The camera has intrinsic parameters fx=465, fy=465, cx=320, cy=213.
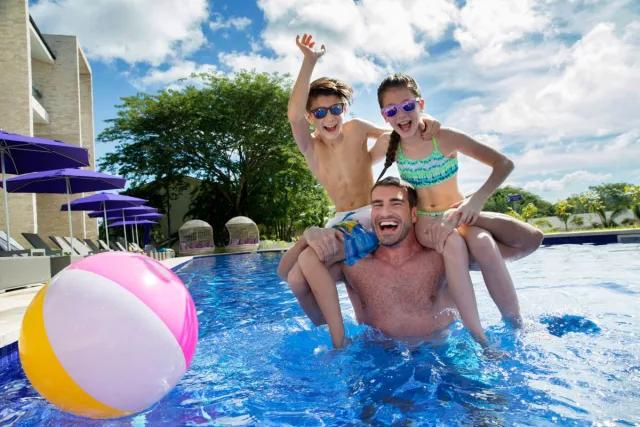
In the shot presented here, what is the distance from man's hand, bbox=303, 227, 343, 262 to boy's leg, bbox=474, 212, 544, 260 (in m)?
1.06

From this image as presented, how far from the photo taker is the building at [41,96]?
50.4 feet

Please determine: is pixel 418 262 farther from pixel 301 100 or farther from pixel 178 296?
pixel 178 296

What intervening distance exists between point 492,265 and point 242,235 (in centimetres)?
2466

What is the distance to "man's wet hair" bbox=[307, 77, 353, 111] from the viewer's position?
372 centimetres

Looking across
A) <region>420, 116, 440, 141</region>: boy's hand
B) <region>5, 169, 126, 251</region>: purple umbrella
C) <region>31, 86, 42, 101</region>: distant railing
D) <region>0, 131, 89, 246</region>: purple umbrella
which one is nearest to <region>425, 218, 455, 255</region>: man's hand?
<region>420, 116, 440, 141</region>: boy's hand

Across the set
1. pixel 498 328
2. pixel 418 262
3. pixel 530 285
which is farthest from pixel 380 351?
pixel 530 285

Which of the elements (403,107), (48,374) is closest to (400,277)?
(403,107)

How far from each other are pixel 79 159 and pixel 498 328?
29.0 ft

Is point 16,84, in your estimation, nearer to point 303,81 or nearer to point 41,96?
point 41,96

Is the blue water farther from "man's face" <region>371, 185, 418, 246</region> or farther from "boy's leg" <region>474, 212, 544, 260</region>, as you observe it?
"man's face" <region>371, 185, 418, 246</region>

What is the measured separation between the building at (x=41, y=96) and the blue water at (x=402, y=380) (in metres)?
14.1

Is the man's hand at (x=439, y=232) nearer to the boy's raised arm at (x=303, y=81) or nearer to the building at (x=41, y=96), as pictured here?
the boy's raised arm at (x=303, y=81)

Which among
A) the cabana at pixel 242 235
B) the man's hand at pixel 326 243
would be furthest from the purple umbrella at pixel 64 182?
the cabana at pixel 242 235

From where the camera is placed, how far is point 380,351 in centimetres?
353
